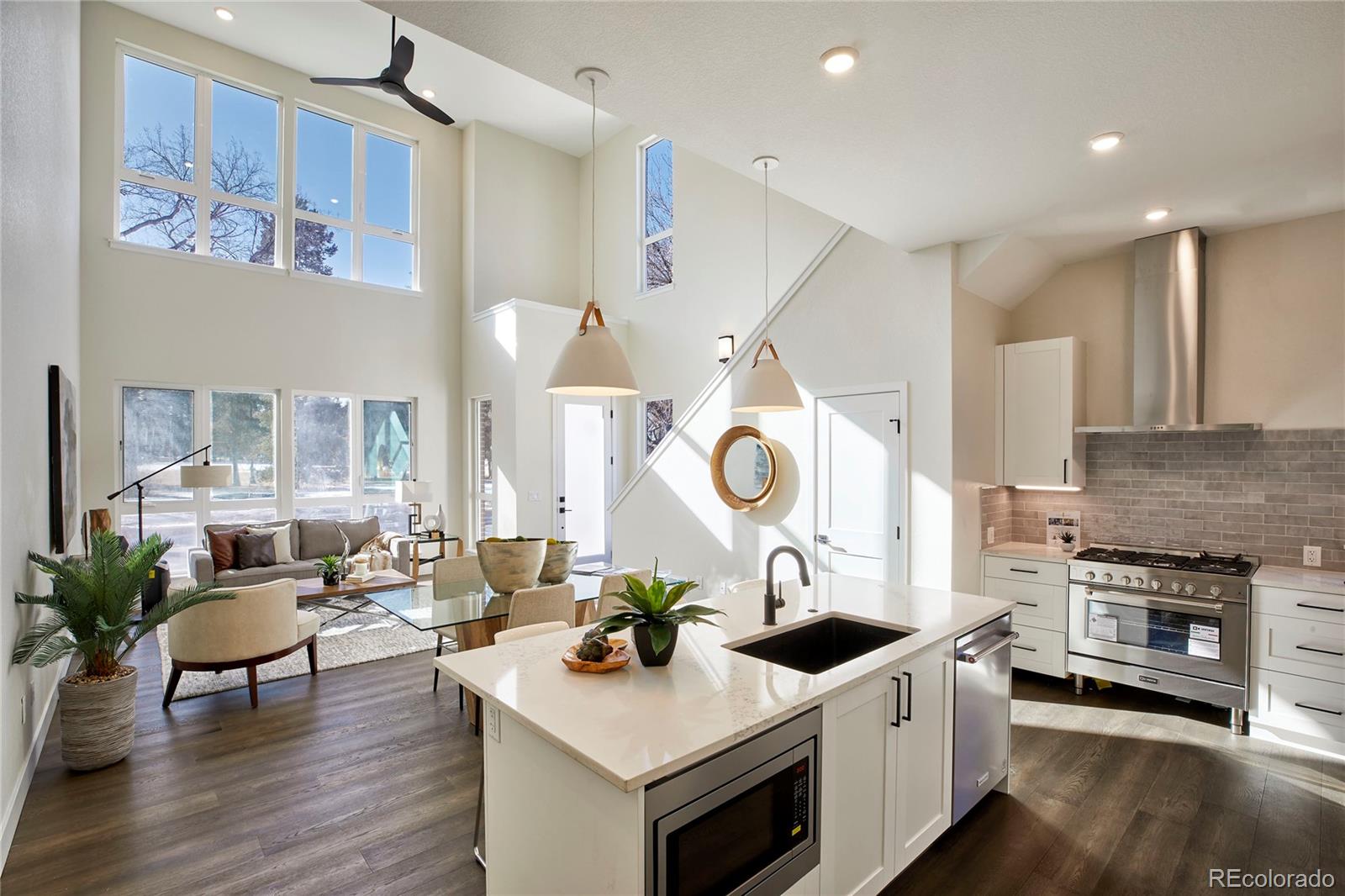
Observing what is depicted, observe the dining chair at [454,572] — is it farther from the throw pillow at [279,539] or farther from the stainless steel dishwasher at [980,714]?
the throw pillow at [279,539]

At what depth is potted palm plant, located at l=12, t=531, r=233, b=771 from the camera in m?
3.01

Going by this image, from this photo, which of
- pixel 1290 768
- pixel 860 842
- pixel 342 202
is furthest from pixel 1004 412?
pixel 342 202

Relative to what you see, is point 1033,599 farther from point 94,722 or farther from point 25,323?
point 25,323

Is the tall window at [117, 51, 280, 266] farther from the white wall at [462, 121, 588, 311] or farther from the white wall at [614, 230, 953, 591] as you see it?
the white wall at [614, 230, 953, 591]

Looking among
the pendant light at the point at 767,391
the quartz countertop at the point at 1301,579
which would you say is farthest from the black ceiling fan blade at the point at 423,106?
the quartz countertop at the point at 1301,579

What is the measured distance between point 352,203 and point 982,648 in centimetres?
816

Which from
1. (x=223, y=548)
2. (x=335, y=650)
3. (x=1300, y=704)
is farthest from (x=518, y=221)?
(x=1300, y=704)

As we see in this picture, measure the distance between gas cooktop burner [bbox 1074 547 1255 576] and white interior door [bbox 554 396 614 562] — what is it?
17.2ft

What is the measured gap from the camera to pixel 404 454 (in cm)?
806

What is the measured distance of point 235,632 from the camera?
372cm

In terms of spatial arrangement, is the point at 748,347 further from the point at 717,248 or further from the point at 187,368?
the point at 187,368

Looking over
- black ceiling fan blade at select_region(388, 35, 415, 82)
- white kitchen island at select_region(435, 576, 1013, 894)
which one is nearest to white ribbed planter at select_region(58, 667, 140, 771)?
white kitchen island at select_region(435, 576, 1013, 894)

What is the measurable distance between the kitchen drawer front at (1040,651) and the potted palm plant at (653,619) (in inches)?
117

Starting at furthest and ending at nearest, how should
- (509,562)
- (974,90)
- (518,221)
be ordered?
Result: (518,221) < (509,562) < (974,90)
